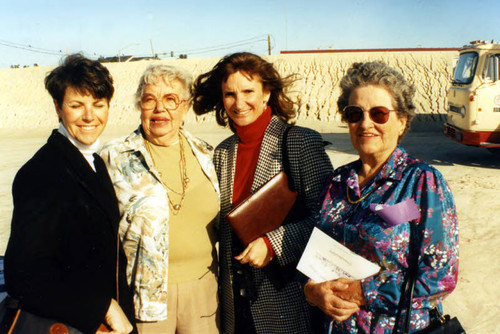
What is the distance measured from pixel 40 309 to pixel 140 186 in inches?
34.4

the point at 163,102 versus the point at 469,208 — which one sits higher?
the point at 163,102

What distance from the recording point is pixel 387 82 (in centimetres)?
219

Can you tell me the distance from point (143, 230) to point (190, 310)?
0.64 metres

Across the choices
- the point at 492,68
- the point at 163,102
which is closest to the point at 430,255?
the point at 163,102

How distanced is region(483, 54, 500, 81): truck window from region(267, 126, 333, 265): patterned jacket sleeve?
9773 millimetres

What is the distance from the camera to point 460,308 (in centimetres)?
440

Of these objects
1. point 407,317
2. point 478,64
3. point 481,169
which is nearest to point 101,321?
point 407,317

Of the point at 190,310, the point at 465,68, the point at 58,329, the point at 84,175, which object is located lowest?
the point at 190,310

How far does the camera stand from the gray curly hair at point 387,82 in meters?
2.19

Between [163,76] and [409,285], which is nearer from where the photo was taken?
[409,285]

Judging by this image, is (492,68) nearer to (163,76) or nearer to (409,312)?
(163,76)

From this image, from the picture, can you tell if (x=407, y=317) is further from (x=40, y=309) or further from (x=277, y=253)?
(x=40, y=309)

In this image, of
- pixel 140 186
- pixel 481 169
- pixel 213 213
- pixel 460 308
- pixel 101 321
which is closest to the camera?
pixel 101 321

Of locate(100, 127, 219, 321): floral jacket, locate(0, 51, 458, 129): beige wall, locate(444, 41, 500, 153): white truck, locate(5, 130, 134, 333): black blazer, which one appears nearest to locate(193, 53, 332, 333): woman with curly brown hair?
locate(100, 127, 219, 321): floral jacket
